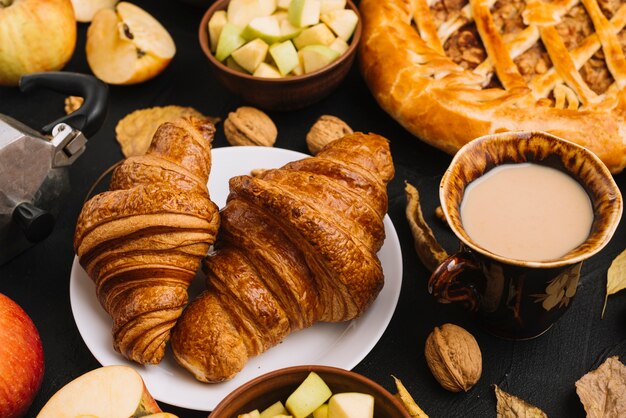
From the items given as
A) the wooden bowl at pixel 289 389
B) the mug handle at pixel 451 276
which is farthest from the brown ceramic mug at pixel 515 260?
the wooden bowl at pixel 289 389

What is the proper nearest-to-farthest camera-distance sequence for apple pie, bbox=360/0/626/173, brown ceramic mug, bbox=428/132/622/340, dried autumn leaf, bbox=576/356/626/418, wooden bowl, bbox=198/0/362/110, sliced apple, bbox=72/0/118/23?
brown ceramic mug, bbox=428/132/622/340
dried autumn leaf, bbox=576/356/626/418
apple pie, bbox=360/0/626/173
wooden bowl, bbox=198/0/362/110
sliced apple, bbox=72/0/118/23

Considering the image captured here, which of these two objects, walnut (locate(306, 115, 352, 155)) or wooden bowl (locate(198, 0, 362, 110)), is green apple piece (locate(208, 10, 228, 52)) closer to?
wooden bowl (locate(198, 0, 362, 110))

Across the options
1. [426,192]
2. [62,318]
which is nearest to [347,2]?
[426,192]

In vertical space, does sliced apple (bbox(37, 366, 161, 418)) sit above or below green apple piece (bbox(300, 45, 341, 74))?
below

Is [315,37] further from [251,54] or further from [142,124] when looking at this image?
[142,124]

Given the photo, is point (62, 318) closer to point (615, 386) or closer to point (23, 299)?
point (23, 299)

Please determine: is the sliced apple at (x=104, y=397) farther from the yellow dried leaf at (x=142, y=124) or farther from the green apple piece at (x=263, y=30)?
the green apple piece at (x=263, y=30)

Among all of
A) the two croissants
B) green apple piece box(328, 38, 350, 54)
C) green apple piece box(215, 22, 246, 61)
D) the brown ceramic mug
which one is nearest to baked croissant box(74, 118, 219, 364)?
the two croissants
